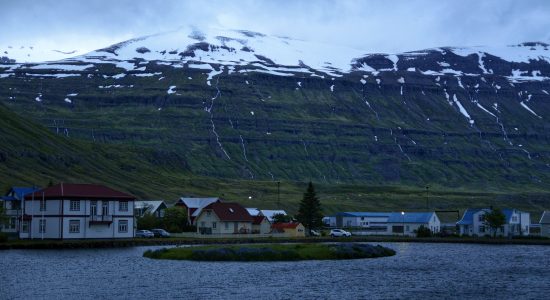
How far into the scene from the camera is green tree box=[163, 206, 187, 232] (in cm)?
12095

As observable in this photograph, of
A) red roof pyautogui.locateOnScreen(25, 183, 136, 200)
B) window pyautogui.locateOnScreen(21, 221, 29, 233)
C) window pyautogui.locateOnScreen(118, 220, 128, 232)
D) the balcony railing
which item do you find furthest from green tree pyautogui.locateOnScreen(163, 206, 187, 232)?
window pyautogui.locateOnScreen(21, 221, 29, 233)

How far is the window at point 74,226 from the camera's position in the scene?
311 feet

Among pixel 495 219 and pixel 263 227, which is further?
pixel 263 227

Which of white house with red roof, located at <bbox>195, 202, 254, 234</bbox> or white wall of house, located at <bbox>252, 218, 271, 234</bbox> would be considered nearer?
white house with red roof, located at <bbox>195, 202, 254, 234</bbox>

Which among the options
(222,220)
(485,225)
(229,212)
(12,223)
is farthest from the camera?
(485,225)

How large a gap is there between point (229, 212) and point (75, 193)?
106 ft

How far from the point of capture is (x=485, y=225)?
130000 mm

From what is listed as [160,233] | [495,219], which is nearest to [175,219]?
[160,233]

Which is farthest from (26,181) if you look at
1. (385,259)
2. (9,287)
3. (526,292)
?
(526,292)

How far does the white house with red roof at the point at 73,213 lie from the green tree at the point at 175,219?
21111 mm

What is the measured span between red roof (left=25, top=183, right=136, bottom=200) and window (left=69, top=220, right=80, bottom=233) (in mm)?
Result: 3025

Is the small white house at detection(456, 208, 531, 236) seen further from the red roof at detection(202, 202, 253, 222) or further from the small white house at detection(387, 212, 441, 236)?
the red roof at detection(202, 202, 253, 222)

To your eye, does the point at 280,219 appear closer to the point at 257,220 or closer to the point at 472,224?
the point at 257,220

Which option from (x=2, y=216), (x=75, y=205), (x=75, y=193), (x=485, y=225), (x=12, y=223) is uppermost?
(x=75, y=193)
